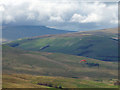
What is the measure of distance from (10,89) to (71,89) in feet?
149

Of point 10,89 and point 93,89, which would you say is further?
point 93,89

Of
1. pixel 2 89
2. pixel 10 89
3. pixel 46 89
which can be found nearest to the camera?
pixel 2 89

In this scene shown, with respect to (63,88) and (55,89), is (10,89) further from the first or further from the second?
(63,88)

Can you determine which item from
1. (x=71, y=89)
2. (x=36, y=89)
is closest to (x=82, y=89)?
(x=71, y=89)

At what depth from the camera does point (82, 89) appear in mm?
146000

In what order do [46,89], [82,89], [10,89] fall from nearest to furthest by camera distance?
[10,89] → [46,89] → [82,89]

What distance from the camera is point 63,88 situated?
146500mm

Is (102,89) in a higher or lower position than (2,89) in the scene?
lower

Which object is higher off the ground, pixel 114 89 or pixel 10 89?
pixel 10 89

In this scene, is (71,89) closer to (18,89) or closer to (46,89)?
(46,89)

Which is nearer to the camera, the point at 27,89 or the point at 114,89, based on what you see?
the point at 27,89

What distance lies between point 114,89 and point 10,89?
6991cm

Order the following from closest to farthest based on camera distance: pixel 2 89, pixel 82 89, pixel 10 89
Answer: pixel 2 89 → pixel 10 89 → pixel 82 89

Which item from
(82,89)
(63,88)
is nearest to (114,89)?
(82,89)
